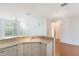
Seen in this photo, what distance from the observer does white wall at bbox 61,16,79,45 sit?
128cm

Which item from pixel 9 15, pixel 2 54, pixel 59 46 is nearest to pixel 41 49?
pixel 59 46

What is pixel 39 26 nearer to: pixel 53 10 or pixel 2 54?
pixel 53 10

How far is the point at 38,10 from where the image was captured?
132 centimetres

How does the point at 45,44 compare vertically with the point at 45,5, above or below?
below

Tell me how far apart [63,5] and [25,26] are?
21.6 inches

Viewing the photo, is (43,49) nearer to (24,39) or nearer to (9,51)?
(24,39)

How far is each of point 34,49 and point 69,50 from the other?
1.48 feet

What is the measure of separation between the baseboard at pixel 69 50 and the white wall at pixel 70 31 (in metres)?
0.05

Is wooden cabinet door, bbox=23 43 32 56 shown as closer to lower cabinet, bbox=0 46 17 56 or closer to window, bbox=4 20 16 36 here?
lower cabinet, bbox=0 46 17 56

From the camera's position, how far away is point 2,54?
1241 millimetres

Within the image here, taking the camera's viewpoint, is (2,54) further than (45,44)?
No

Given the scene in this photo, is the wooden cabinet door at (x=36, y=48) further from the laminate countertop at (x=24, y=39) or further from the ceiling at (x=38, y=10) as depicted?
the ceiling at (x=38, y=10)

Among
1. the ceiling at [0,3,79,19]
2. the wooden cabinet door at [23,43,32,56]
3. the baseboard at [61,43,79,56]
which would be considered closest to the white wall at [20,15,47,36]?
the ceiling at [0,3,79,19]

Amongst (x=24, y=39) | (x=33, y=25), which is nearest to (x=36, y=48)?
(x=24, y=39)
